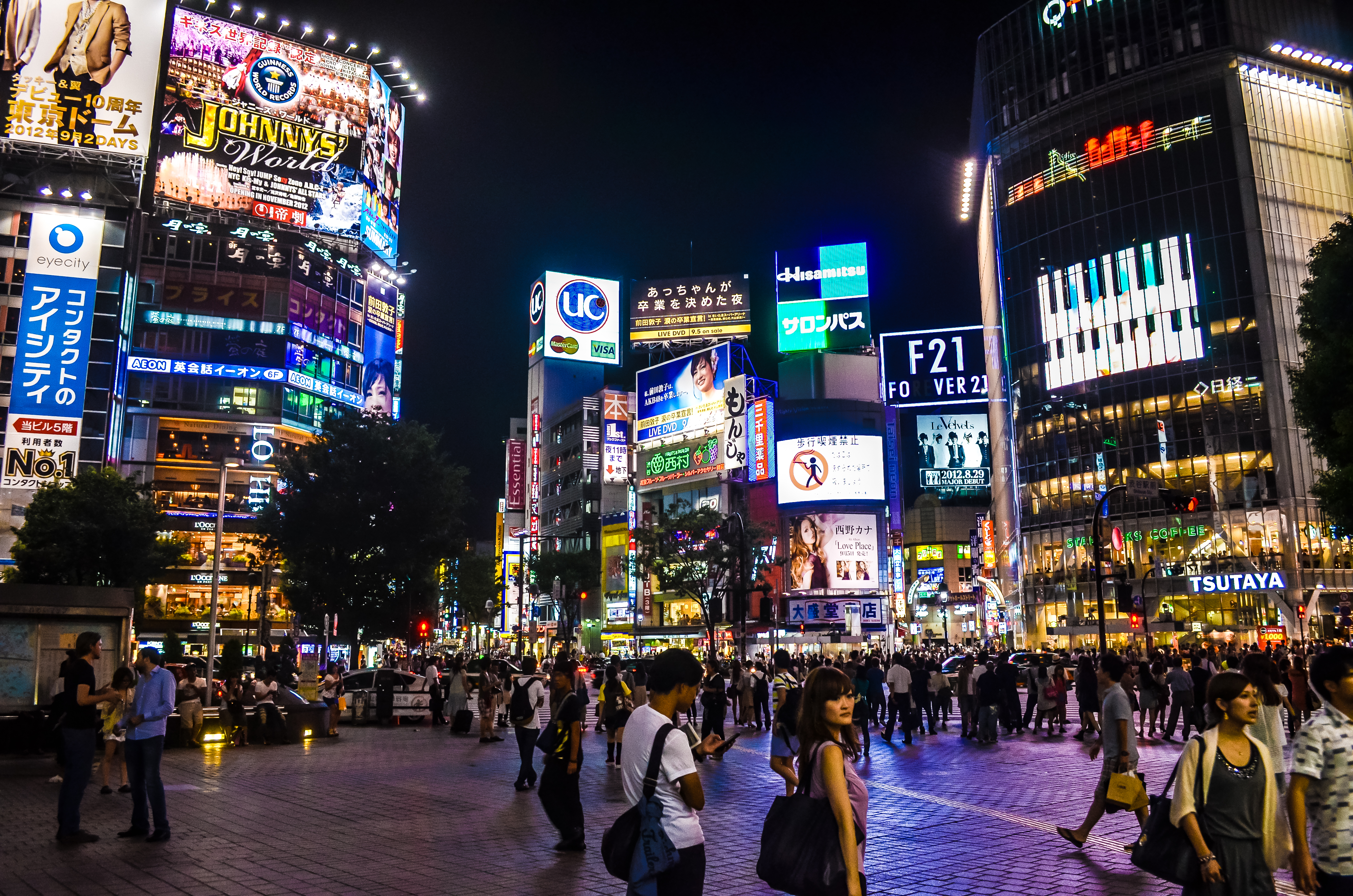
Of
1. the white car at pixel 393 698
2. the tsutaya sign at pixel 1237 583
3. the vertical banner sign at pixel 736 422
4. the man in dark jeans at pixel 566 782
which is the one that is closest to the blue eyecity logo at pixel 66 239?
the white car at pixel 393 698

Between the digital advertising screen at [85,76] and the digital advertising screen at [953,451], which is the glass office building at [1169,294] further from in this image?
the digital advertising screen at [85,76]

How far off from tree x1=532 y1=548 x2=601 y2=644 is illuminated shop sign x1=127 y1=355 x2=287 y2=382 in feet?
91.8

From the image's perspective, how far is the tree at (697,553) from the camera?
2509 inches

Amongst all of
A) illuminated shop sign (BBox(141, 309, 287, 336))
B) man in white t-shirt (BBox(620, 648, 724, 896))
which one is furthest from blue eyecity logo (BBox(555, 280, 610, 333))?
man in white t-shirt (BBox(620, 648, 724, 896))

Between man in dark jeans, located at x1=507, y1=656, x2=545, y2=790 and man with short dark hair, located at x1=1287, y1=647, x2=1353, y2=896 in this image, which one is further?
man in dark jeans, located at x1=507, y1=656, x2=545, y2=790

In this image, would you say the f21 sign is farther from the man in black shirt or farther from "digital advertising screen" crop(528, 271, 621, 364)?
the man in black shirt

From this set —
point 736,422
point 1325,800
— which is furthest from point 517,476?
point 1325,800

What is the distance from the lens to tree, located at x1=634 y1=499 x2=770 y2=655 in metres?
63.7

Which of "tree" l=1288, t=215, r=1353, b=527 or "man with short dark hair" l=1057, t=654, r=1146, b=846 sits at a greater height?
"tree" l=1288, t=215, r=1353, b=527

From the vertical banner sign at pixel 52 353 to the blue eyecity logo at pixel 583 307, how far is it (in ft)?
194

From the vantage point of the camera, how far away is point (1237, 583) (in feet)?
204

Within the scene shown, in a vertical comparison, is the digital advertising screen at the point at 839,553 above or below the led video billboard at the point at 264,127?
below

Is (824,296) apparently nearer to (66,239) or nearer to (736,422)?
(736,422)

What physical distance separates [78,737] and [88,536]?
38058 millimetres
